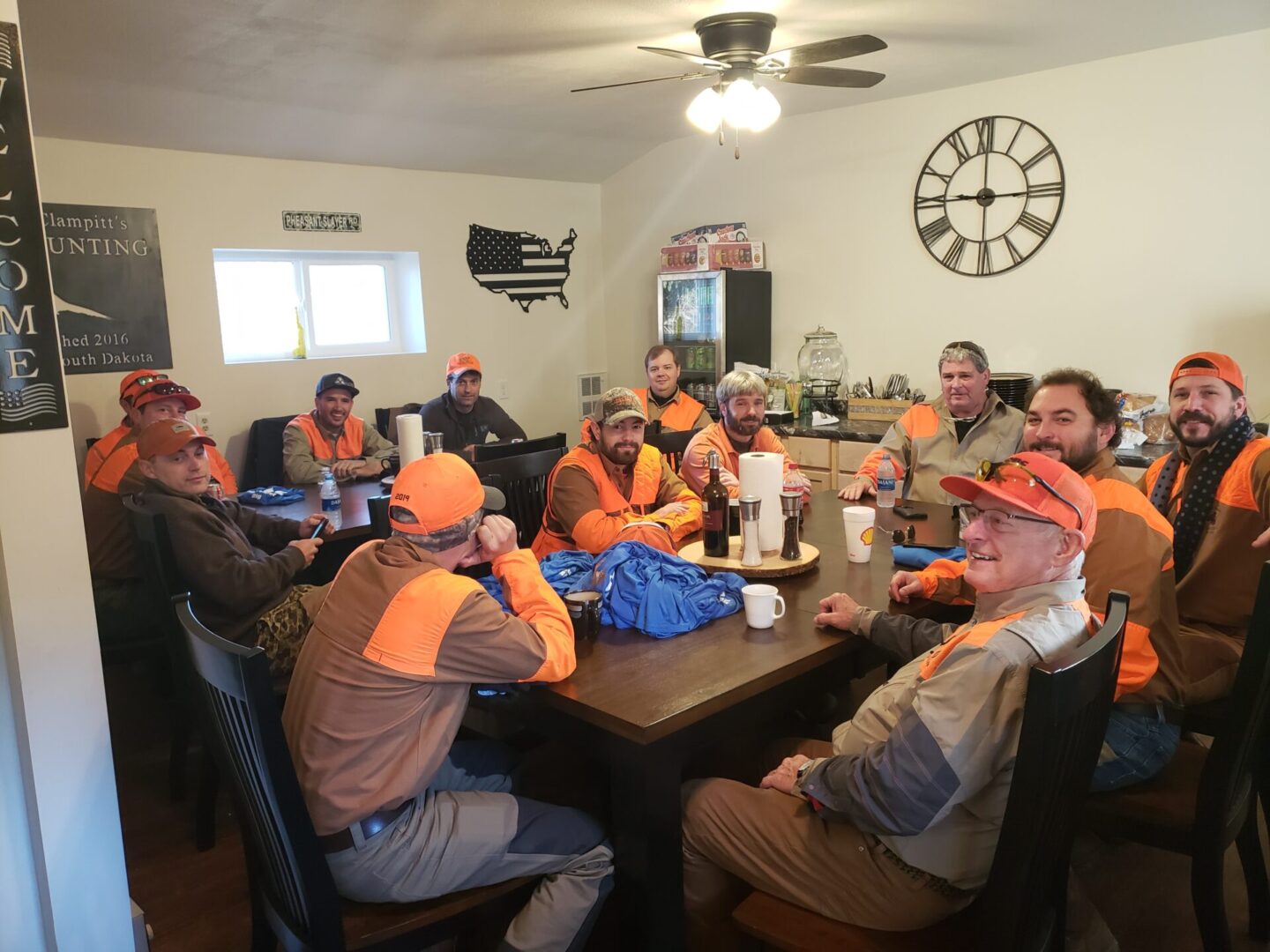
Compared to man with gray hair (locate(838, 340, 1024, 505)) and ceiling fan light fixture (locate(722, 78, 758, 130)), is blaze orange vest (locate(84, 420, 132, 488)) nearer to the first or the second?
ceiling fan light fixture (locate(722, 78, 758, 130))

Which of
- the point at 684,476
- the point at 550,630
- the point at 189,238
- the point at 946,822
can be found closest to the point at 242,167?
the point at 189,238

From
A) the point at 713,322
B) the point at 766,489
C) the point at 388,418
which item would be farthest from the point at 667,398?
the point at 766,489

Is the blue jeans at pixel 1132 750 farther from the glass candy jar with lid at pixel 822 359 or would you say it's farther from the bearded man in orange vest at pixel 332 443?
the glass candy jar with lid at pixel 822 359

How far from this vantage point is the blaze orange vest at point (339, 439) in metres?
4.43

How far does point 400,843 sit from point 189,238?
159 inches

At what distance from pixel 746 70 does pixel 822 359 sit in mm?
2317

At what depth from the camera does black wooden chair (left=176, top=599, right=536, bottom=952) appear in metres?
1.36

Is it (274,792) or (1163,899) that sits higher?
(274,792)

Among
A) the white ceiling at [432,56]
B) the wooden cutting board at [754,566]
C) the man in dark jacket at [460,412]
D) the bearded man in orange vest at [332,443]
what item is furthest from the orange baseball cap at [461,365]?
the wooden cutting board at [754,566]

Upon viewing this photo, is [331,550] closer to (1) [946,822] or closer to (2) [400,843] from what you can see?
(2) [400,843]

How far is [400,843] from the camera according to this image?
5.08 feet

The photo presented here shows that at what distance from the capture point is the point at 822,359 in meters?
5.37

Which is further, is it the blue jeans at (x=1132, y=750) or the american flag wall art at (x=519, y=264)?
the american flag wall art at (x=519, y=264)

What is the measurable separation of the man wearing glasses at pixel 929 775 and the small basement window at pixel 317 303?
164 inches
